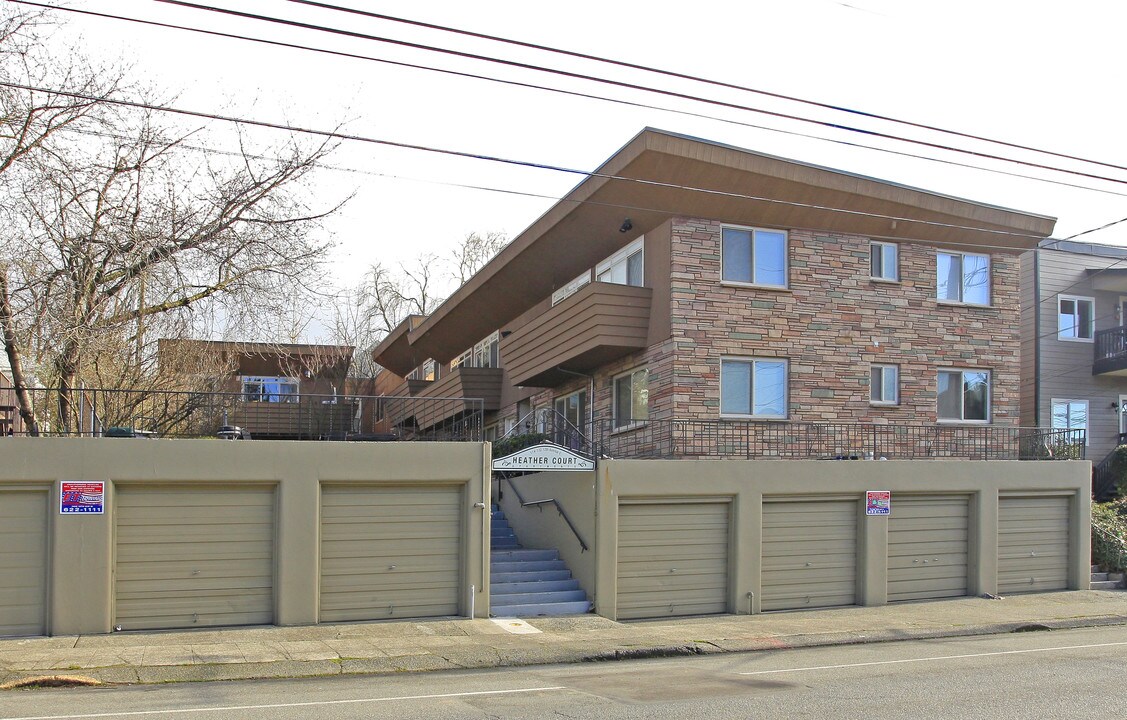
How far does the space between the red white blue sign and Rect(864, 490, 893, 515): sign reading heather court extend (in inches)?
501

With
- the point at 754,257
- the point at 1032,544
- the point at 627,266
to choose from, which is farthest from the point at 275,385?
the point at 1032,544

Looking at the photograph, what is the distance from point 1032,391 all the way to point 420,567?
1969 cm

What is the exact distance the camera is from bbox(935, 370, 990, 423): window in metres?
22.6

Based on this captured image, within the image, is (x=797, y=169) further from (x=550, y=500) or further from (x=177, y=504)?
(x=177, y=504)

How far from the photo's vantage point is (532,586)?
18.1 metres

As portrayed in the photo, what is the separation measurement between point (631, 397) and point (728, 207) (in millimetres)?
4272

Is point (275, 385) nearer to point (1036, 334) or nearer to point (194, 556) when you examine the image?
point (1036, 334)

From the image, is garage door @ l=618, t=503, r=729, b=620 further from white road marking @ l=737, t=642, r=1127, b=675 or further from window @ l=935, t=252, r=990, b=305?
window @ l=935, t=252, r=990, b=305

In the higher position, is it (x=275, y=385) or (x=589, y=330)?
(x=589, y=330)

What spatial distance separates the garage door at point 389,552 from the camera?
656 inches

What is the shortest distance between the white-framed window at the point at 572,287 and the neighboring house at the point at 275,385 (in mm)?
5224

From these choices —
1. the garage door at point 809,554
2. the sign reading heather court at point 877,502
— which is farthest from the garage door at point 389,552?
the sign reading heather court at point 877,502

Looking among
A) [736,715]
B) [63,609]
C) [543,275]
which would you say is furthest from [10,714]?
[543,275]

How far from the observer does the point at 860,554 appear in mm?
19734
